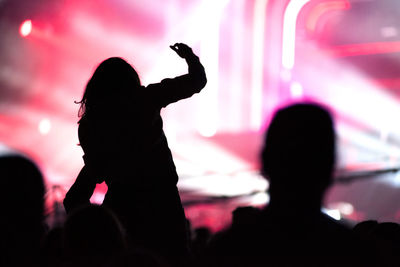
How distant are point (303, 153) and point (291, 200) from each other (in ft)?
0.32

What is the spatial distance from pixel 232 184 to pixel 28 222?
755 cm

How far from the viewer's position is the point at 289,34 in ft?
22.7

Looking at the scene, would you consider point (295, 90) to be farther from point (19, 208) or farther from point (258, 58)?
point (19, 208)

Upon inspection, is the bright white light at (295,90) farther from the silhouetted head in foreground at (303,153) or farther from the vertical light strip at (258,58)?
the silhouetted head in foreground at (303,153)

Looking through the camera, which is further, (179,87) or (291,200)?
(179,87)

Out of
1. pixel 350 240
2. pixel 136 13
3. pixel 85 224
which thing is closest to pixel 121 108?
pixel 85 224

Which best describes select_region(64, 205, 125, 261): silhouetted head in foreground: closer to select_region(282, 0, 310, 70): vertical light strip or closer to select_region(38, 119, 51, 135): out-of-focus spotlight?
select_region(282, 0, 310, 70): vertical light strip

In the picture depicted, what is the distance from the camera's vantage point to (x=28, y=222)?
4.14ft

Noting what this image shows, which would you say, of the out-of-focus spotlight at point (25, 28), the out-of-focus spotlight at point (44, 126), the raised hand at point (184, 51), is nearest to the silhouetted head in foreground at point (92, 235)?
the raised hand at point (184, 51)

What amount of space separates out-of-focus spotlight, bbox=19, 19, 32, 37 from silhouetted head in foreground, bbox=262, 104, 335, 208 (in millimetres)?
8526

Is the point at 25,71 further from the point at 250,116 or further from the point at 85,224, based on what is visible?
the point at 85,224

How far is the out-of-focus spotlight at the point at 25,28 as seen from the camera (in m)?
9.04

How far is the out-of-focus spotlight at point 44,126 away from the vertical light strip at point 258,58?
354 centimetres

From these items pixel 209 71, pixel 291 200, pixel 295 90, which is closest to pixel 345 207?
pixel 295 90
